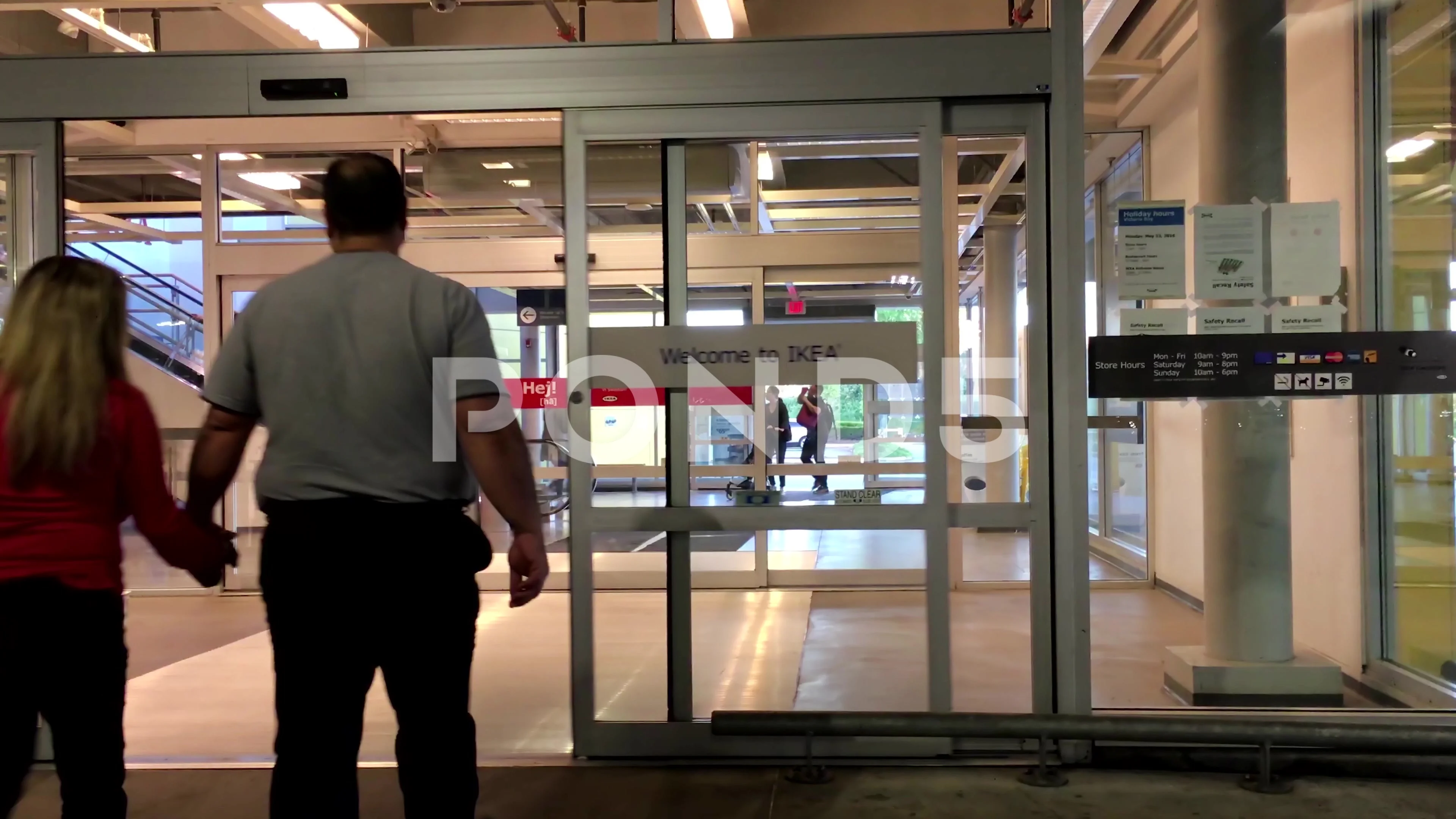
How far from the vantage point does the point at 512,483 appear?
1849mm

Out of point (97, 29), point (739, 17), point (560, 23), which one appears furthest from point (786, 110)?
point (97, 29)

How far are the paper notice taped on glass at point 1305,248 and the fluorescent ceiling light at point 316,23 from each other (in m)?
3.73

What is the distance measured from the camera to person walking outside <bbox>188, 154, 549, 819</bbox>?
1.75 metres

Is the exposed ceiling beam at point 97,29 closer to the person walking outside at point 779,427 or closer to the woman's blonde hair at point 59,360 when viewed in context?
the woman's blonde hair at point 59,360

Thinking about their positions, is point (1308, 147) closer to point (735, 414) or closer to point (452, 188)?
point (735, 414)

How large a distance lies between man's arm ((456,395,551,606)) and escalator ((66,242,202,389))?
24.0 feet

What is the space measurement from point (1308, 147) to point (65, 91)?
457 centimetres

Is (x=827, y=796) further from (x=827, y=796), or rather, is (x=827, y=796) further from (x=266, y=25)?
(x=266, y=25)

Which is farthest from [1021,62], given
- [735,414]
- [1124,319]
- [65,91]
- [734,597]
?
[734,597]

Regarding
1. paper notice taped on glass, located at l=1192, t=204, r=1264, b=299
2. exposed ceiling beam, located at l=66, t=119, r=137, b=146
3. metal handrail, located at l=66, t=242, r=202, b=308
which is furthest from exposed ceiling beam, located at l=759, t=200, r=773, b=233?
metal handrail, located at l=66, t=242, r=202, b=308

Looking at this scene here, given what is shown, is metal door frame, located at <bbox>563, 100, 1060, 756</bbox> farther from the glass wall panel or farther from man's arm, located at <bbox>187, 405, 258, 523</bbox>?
the glass wall panel

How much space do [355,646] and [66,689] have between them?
0.59 m

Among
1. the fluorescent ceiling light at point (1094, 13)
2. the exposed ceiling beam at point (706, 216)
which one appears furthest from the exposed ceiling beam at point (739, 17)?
the fluorescent ceiling light at point (1094, 13)

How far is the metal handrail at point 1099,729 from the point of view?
107 inches
